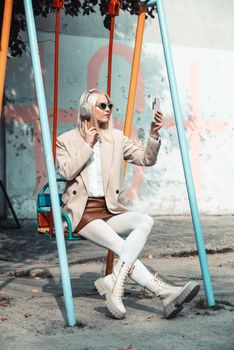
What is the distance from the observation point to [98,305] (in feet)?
19.2

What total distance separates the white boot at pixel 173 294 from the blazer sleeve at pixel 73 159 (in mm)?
832

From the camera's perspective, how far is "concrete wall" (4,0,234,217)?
497 inches

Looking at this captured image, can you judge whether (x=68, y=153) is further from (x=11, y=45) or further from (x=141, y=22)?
(x=11, y=45)

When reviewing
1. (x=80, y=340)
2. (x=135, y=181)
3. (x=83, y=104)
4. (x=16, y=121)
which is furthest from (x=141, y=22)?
(x=135, y=181)

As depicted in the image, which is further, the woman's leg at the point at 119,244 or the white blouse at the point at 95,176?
the white blouse at the point at 95,176

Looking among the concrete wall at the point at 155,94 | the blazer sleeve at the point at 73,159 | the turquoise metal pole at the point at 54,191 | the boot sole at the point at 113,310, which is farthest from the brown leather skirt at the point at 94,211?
the concrete wall at the point at 155,94

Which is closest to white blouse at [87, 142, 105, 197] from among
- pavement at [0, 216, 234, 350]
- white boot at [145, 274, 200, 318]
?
white boot at [145, 274, 200, 318]

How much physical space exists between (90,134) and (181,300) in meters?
1.20

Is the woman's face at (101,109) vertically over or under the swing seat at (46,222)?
over

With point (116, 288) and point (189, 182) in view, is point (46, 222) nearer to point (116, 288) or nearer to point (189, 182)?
point (116, 288)

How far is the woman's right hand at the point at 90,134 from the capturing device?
5.56m

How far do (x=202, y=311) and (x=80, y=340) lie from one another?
1.12 m

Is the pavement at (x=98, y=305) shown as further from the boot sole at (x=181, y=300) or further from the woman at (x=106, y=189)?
the woman at (x=106, y=189)

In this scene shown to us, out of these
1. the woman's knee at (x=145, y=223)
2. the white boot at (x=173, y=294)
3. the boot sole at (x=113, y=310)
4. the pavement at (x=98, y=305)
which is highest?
the woman's knee at (x=145, y=223)
